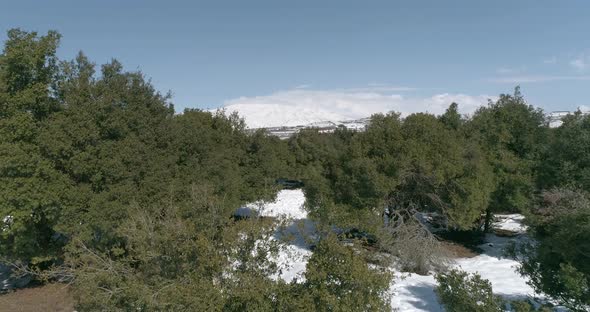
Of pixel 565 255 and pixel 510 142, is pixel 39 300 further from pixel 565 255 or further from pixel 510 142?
pixel 510 142

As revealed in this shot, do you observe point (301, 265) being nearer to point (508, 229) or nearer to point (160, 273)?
point (160, 273)

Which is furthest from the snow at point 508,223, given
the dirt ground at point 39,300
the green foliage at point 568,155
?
the dirt ground at point 39,300

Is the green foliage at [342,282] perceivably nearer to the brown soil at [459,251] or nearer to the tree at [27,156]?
the tree at [27,156]

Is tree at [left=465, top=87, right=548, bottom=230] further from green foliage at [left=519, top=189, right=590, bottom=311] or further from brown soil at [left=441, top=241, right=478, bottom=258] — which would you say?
green foliage at [left=519, top=189, right=590, bottom=311]

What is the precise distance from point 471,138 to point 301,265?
11.2 meters

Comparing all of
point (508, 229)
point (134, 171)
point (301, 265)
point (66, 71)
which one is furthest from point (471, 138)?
point (66, 71)

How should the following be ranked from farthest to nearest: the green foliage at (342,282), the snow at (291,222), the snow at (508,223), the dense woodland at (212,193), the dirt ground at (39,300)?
1. the snow at (508,223)
2. the dirt ground at (39,300)
3. the snow at (291,222)
4. the dense woodland at (212,193)
5. the green foliage at (342,282)

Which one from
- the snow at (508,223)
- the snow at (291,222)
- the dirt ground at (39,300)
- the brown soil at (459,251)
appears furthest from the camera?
the snow at (508,223)

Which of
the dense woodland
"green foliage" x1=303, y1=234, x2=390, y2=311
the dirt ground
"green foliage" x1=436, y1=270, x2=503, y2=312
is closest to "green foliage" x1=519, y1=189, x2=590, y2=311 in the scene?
the dense woodland

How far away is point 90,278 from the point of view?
775 centimetres

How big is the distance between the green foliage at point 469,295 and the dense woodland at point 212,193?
1300mm

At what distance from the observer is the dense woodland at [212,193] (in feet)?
22.7

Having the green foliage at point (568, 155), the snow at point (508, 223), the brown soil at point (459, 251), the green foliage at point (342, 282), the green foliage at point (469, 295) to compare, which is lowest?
the brown soil at point (459, 251)

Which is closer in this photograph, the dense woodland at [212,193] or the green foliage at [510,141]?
the dense woodland at [212,193]
